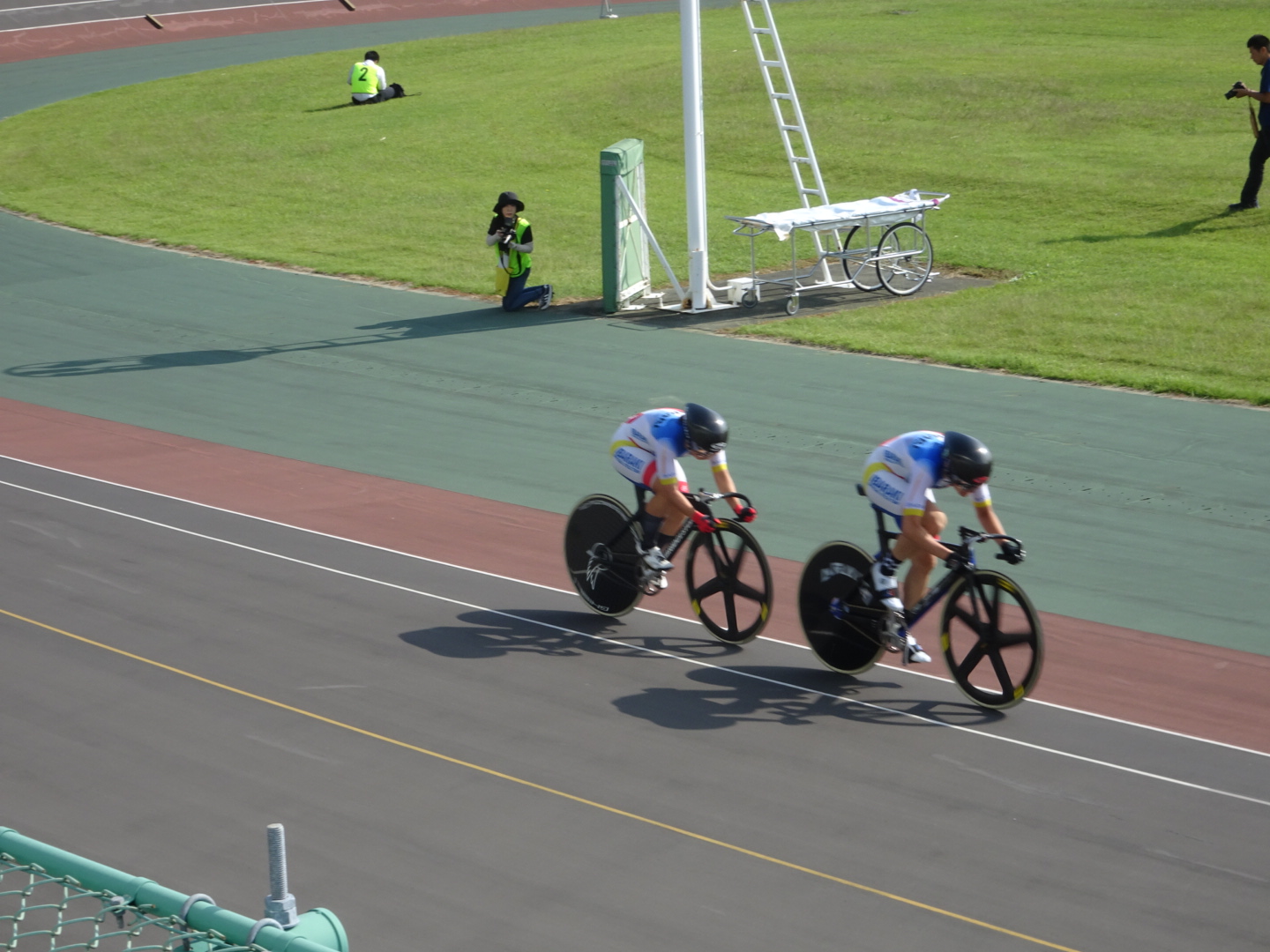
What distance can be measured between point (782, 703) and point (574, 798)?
1.57 metres

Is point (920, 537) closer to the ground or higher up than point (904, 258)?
closer to the ground

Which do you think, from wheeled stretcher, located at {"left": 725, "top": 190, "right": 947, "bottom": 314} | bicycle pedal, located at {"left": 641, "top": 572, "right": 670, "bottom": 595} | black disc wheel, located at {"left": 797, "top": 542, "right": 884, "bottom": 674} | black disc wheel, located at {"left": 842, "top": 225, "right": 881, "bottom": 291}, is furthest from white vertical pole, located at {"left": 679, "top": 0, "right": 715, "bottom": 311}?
black disc wheel, located at {"left": 797, "top": 542, "right": 884, "bottom": 674}

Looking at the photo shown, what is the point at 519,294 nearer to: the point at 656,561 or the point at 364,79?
the point at 656,561

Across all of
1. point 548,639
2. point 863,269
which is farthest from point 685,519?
point 863,269

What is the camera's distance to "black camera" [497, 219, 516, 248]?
667 inches

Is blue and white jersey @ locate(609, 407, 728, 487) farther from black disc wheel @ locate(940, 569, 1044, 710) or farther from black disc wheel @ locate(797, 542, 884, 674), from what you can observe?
black disc wheel @ locate(940, 569, 1044, 710)

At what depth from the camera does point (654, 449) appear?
835cm

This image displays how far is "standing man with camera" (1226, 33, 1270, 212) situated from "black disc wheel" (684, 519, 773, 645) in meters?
13.6

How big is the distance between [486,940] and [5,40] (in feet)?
133

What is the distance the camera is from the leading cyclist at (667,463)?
8.06 meters

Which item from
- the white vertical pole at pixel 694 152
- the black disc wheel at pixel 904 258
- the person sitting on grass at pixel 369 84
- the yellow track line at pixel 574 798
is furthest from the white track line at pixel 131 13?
the yellow track line at pixel 574 798

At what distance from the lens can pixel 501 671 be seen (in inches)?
327

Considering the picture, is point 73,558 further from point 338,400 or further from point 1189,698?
point 1189,698

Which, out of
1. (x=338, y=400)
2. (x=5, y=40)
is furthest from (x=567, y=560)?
(x=5, y=40)
